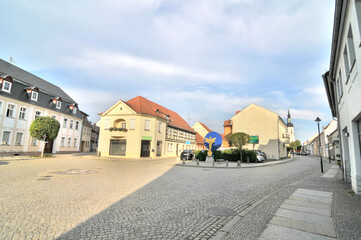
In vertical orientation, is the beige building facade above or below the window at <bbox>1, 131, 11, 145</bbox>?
above

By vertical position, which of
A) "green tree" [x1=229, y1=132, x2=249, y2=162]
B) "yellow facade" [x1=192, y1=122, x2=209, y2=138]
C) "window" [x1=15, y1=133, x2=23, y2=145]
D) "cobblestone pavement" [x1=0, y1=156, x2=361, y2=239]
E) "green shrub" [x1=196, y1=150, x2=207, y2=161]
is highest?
"yellow facade" [x1=192, y1=122, x2=209, y2=138]

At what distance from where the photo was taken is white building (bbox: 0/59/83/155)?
24344 millimetres

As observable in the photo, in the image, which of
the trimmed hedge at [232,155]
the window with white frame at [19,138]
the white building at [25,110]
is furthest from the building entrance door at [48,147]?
the trimmed hedge at [232,155]

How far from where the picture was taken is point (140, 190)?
26.5 ft

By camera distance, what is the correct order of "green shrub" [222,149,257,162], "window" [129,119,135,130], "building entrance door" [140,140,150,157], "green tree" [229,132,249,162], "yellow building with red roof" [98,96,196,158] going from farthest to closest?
"window" [129,119,135,130]
"building entrance door" [140,140,150,157]
"yellow building with red roof" [98,96,196,158]
"green shrub" [222,149,257,162]
"green tree" [229,132,249,162]

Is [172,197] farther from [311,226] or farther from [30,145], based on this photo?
[30,145]

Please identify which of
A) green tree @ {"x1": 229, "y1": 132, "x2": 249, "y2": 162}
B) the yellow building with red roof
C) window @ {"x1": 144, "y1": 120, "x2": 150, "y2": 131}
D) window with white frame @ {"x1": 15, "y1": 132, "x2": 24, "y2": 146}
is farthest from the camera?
window @ {"x1": 144, "y1": 120, "x2": 150, "y2": 131}

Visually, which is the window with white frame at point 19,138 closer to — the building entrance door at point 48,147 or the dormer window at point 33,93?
the dormer window at point 33,93

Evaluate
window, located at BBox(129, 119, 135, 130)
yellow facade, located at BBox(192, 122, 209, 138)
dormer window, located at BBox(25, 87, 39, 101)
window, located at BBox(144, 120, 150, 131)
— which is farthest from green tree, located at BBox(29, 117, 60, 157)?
yellow facade, located at BBox(192, 122, 209, 138)

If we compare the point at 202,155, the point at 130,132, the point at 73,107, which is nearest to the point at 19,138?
the point at 73,107

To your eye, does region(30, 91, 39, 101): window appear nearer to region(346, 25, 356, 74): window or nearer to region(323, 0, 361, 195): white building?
region(323, 0, 361, 195): white building

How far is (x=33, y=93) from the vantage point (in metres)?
28.5

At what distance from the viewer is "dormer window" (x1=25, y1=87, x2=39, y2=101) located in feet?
91.7

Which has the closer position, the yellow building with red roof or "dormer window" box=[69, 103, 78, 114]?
the yellow building with red roof
